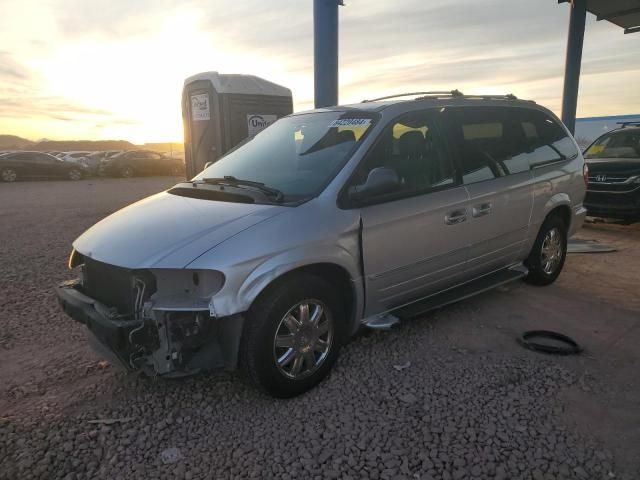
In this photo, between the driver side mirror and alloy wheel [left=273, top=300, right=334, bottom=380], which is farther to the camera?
the driver side mirror

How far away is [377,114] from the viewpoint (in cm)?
364

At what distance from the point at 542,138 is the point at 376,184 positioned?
2682 millimetres

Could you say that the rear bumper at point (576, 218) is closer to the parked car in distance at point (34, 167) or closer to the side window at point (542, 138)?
the side window at point (542, 138)

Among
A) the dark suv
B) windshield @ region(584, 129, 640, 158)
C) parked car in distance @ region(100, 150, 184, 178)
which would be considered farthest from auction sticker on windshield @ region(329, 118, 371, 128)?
parked car in distance @ region(100, 150, 184, 178)

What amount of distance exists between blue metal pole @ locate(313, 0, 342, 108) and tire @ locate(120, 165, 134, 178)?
1794cm

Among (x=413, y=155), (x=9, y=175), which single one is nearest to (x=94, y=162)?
(x=9, y=175)

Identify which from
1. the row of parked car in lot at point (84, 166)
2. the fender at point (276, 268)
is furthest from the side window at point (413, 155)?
the row of parked car in lot at point (84, 166)

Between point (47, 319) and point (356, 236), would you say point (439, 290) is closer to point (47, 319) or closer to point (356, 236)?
point (356, 236)

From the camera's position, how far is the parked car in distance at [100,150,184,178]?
22656 millimetres

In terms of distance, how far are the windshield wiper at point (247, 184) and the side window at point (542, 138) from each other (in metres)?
2.74

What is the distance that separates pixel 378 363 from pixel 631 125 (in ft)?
27.4

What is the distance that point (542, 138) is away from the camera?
4.93 meters

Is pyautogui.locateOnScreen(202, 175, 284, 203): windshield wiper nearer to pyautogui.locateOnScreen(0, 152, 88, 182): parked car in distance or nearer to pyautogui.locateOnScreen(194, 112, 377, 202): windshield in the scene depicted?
pyautogui.locateOnScreen(194, 112, 377, 202): windshield

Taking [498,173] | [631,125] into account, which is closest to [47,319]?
[498,173]
